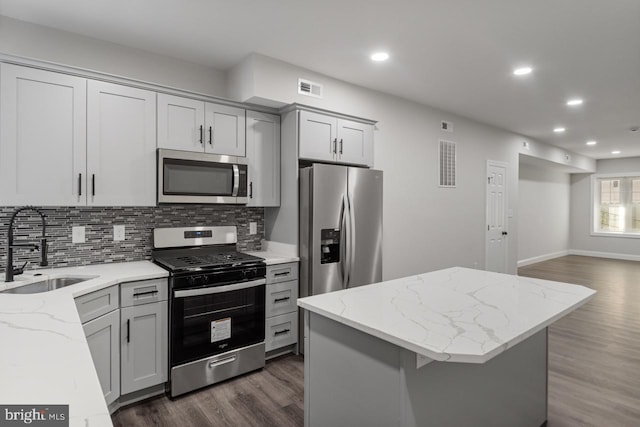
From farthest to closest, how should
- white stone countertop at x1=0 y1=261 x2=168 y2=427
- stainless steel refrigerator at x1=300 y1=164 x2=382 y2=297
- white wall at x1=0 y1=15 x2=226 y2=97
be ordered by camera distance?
1. stainless steel refrigerator at x1=300 y1=164 x2=382 y2=297
2. white wall at x1=0 y1=15 x2=226 y2=97
3. white stone countertop at x1=0 y1=261 x2=168 y2=427

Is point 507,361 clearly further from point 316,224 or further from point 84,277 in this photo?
point 84,277

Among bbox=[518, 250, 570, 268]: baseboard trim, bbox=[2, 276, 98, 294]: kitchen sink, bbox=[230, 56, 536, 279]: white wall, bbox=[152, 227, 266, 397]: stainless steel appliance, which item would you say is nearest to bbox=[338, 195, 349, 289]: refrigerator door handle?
bbox=[152, 227, 266, 397]: stainless steel appliance

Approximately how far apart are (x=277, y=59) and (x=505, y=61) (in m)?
2.07

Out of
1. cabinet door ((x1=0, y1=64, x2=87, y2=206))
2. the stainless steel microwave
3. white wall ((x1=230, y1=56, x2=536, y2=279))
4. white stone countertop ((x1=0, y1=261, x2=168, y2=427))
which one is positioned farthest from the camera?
white wall ((x1=230, y1=56, x2=536, y2=279))

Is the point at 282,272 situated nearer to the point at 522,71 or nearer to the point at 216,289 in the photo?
the point at 216,289

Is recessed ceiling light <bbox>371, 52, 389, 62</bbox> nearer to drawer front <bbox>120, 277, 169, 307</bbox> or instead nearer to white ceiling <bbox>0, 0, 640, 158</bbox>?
white ceiling <bbox>0, 0, 640, 158</bbox>

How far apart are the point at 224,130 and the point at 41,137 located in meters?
1.28

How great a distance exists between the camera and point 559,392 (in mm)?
2760

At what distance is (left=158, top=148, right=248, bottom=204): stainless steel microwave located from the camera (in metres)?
2.88

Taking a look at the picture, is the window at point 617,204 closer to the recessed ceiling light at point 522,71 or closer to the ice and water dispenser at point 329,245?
the recessed ceiling light at point 522,71

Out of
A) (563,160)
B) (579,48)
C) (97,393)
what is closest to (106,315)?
(97,393)

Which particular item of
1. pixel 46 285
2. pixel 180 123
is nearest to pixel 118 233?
pixel 46 285

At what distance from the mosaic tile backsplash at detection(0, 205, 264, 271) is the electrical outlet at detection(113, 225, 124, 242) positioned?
0.08ft

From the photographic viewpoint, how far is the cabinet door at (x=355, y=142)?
365cm
